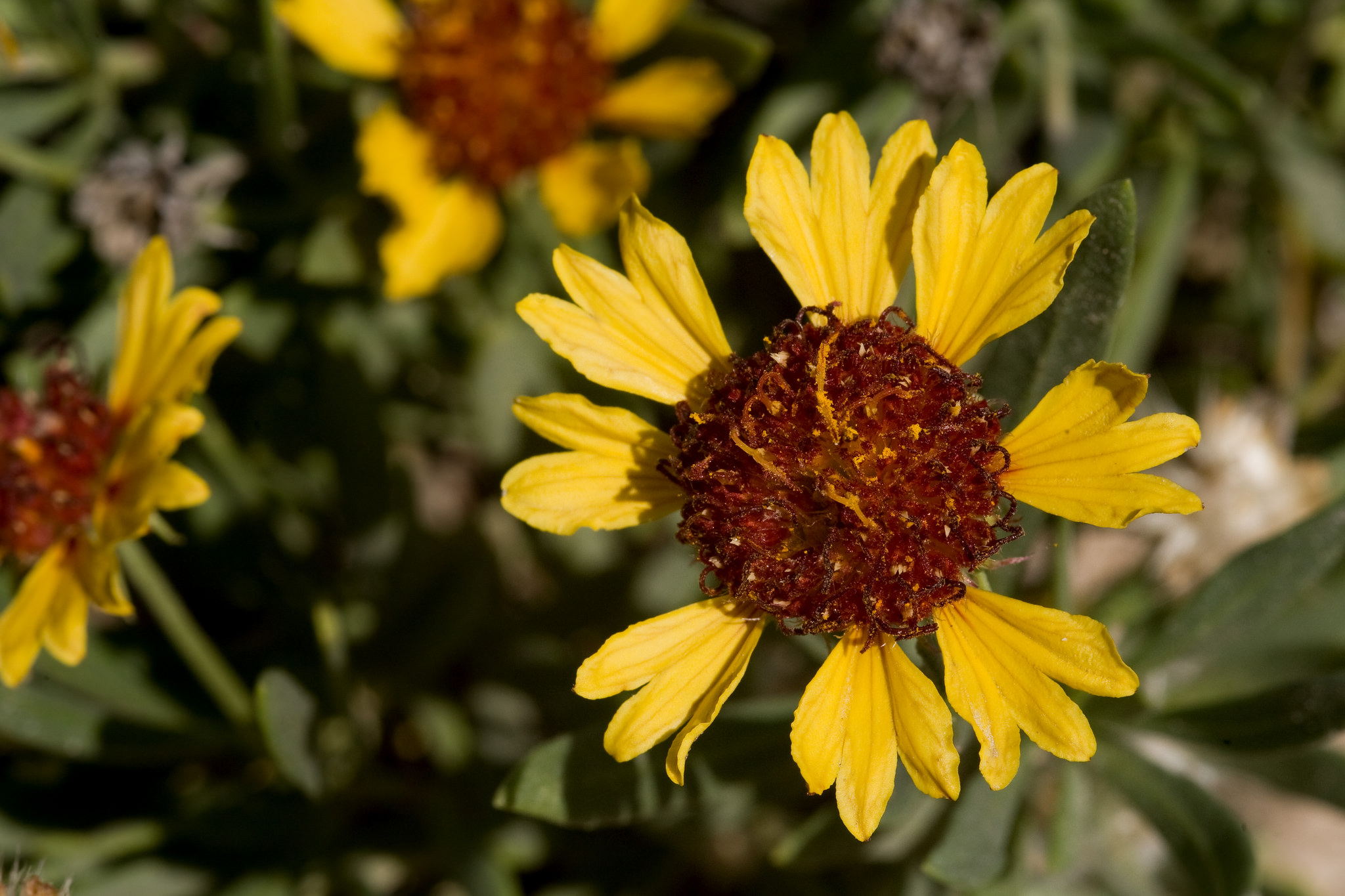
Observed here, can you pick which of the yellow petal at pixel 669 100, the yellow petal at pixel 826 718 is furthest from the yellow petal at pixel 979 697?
the yellow petal at pixel 669 100

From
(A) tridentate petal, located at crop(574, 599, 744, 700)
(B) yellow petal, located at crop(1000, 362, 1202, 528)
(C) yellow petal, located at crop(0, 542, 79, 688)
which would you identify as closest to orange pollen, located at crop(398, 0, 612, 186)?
(C) yellow petal, located at crop(0, 542, 79, 688)

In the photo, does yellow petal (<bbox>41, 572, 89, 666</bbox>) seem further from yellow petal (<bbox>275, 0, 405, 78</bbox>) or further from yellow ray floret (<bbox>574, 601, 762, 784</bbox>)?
yellow petal (<bbox>275, 0, 405, 78</bbox>)

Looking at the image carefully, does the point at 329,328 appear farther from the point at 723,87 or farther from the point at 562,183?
the point at 723,87

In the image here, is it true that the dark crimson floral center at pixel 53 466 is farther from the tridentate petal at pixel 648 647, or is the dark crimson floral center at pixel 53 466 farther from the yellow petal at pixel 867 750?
the yellow petal at pixel 867 750

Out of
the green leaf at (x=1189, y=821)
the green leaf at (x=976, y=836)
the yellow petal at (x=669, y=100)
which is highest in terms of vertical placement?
the yellow petal at (x=669, y=100)

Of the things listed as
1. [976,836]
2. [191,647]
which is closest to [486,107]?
[191,647]

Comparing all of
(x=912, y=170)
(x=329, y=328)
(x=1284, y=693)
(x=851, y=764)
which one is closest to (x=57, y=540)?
(x=329, y=328)
